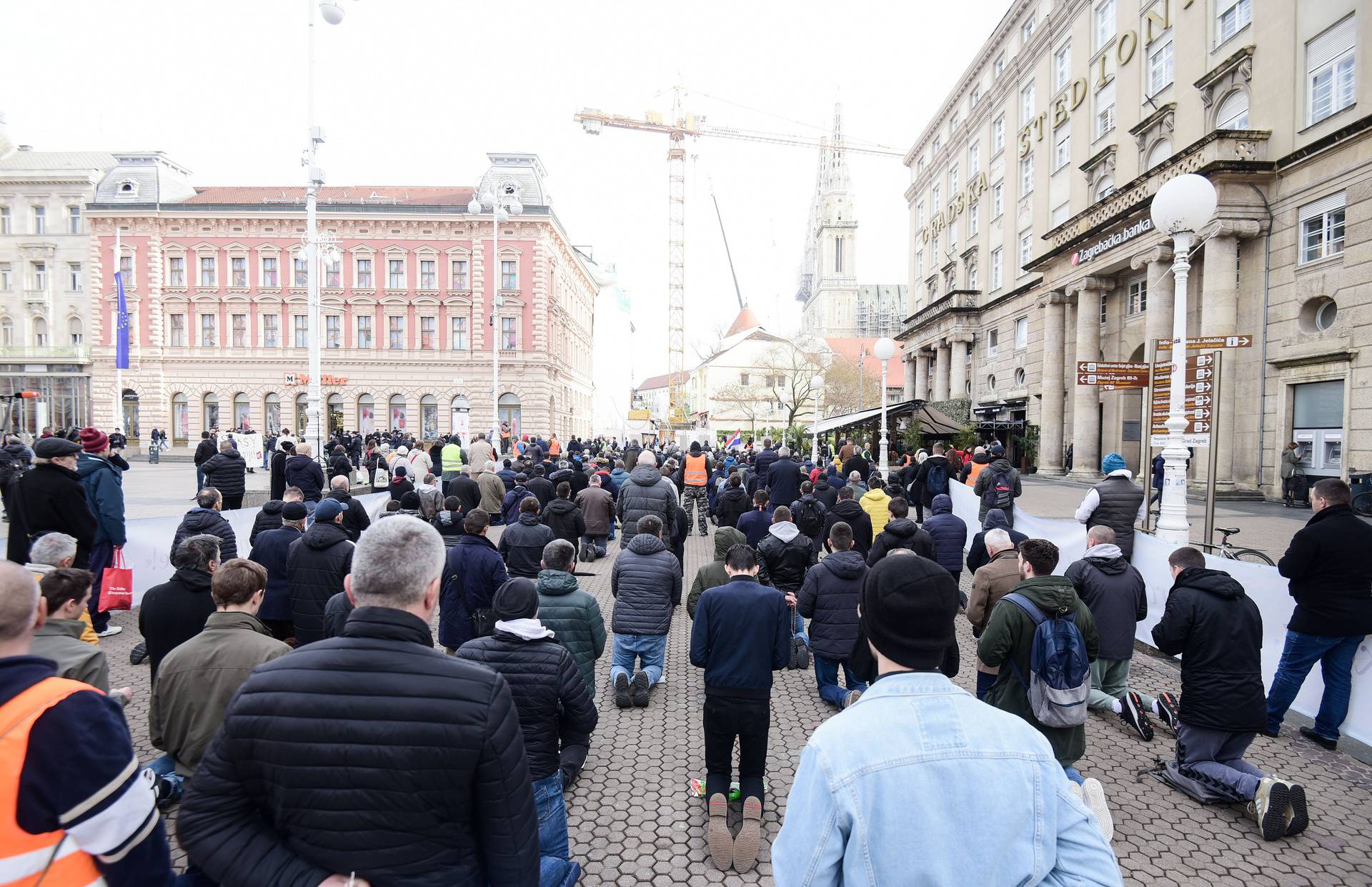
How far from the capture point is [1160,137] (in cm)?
2241

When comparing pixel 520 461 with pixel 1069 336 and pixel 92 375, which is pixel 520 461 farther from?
pixel 92 375

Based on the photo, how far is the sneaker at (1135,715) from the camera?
5613 millimetres

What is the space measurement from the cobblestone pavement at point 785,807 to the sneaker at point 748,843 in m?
0.06

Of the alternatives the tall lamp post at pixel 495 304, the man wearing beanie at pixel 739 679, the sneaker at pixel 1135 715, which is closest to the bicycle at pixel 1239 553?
the sneaker at pixel 1135 715

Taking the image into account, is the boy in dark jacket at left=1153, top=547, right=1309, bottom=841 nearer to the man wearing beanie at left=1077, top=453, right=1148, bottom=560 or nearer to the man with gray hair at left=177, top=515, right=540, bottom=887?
the man wearing beanie at left=1077, top=453, right=1148, bottom=560

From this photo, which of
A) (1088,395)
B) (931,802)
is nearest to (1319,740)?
(931,802)

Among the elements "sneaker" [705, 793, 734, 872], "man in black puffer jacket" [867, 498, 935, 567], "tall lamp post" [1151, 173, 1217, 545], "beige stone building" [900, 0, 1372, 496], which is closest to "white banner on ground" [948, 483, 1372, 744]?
"tall lamp post" [1151, 173, 1217, 545]

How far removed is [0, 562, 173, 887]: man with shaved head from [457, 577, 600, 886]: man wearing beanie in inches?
67.8

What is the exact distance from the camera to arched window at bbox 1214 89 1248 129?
18766 mm

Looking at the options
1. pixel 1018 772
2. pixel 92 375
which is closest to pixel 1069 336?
pixel 1018 772

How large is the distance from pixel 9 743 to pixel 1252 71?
2637cm

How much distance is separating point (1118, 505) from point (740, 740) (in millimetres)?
6264

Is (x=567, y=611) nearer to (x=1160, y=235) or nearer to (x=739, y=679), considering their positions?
(x=739, y=679)

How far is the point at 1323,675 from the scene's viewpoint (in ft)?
18.2
